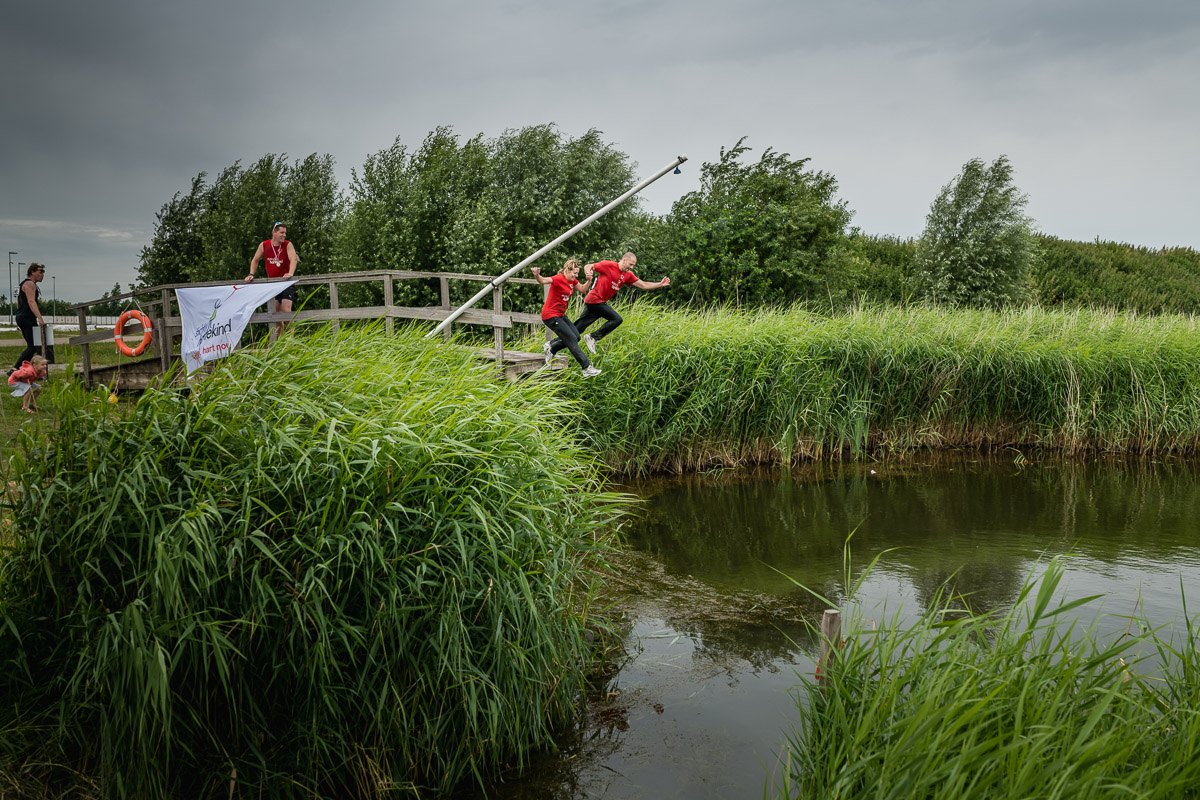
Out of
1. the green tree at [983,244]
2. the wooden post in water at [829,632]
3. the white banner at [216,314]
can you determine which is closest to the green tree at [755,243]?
the green tree at [983,244]

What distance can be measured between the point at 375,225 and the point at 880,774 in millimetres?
19901

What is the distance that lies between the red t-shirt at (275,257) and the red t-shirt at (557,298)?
174 inches

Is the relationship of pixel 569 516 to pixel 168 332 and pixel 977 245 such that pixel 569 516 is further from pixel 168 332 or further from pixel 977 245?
pixel 977 245

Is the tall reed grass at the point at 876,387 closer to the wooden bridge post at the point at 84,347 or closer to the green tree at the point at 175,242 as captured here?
the wooden bridge post at the point at 84,347

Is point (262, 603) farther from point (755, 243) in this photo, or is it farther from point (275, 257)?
point (755, 243)

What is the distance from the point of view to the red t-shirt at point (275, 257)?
11951mm

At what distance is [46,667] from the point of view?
3.77 meters

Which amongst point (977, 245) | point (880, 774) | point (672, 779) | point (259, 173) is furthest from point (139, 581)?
point (259, 173)

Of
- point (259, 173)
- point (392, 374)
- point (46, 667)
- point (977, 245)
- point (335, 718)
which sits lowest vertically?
point (335, 718)

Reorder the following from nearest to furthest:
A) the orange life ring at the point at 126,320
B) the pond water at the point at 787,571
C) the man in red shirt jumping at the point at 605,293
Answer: the pond water at the point at 787,571, the man in red shirt jumping at the point at 605,293, the orange life ring at the point at 126,320

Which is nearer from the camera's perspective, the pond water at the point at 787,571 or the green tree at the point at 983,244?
the pond water at the point at 787,571

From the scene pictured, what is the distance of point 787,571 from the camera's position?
25.5ft

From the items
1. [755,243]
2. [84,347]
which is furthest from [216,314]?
[755,243]

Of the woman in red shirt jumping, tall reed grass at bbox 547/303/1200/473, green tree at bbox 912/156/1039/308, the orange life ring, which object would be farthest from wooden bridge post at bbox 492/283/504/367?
green tree at bbox 912/156/1039/308
